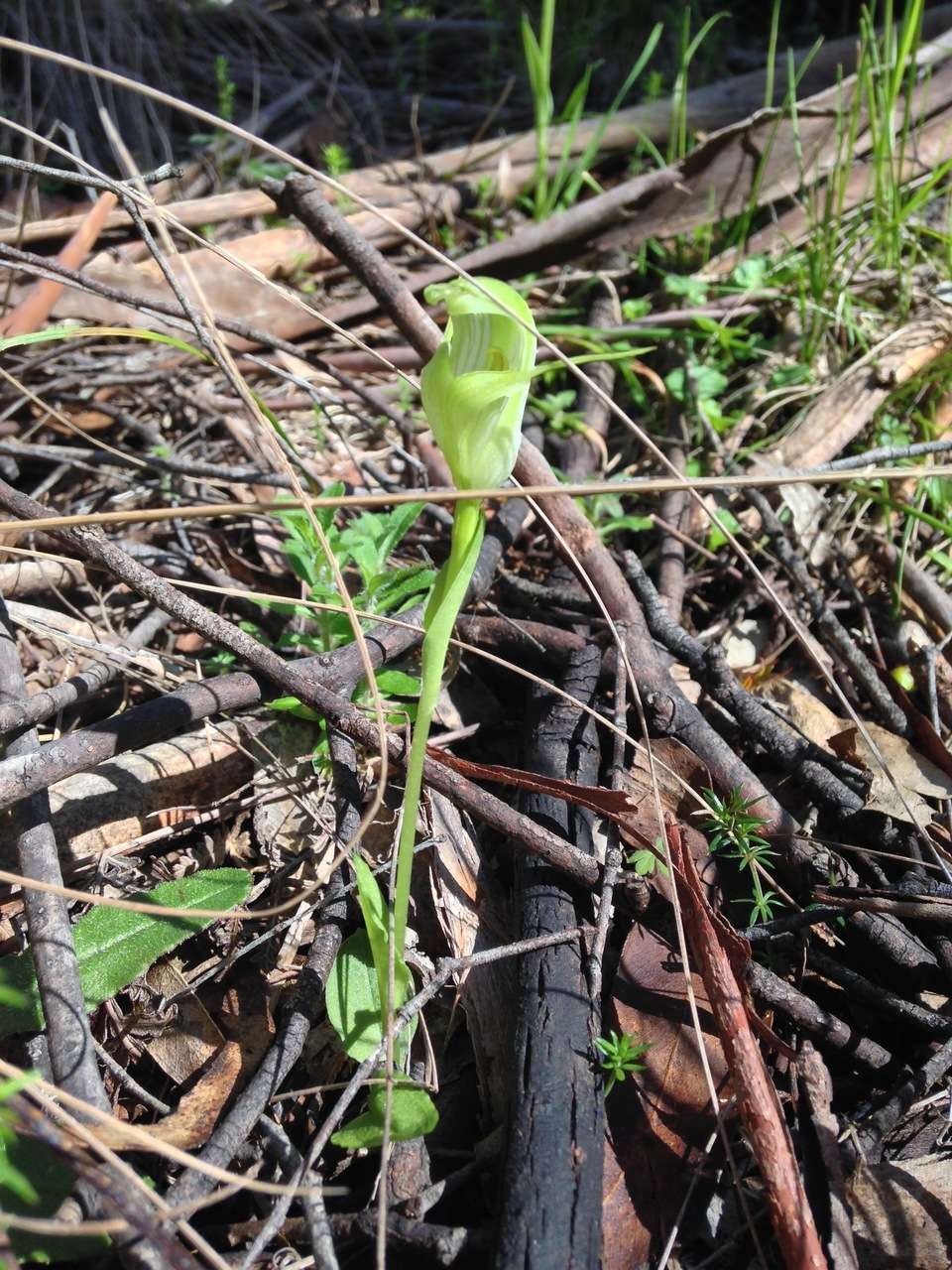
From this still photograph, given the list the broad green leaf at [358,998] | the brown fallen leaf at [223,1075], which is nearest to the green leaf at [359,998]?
the broad green leaf at [358,998]

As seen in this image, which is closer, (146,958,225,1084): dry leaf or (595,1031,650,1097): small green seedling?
(595,1031,650,1097): small green seedling

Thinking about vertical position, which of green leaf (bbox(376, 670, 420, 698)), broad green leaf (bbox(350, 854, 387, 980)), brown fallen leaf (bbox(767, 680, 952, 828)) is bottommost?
brown fallen leaf (bbox(767, 680, 952, 828))

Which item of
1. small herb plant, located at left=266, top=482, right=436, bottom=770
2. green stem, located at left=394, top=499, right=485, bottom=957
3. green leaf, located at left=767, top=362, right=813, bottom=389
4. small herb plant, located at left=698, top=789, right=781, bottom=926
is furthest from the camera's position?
green leaf, located at left=767, top=362, right=813, bottom=389

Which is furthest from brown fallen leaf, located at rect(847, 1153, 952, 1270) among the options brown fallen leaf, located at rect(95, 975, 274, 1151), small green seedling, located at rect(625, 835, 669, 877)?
brown fallen leaf, located at rect(95, 975, 274, 1151)

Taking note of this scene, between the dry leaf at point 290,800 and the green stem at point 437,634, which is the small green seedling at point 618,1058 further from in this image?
the dry leaf at point 290,800

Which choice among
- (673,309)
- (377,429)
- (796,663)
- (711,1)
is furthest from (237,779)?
(711,1)

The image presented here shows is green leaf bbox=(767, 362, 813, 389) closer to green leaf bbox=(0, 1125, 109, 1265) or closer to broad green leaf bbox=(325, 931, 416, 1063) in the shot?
broad green leaf bbox=(325, 931, 416, 1063)

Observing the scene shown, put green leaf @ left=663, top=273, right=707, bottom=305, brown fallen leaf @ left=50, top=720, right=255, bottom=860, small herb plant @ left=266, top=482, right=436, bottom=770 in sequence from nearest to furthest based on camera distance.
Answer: brown fallen leaf @ left=50, top=720, right=255, bottom=860 < small herb plant @ left=266, top=482, right=436, bottom=770 < green leaf @ left=663, top=273, right=707, bottom=305

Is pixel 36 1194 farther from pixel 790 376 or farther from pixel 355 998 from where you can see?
pixel 790 376
